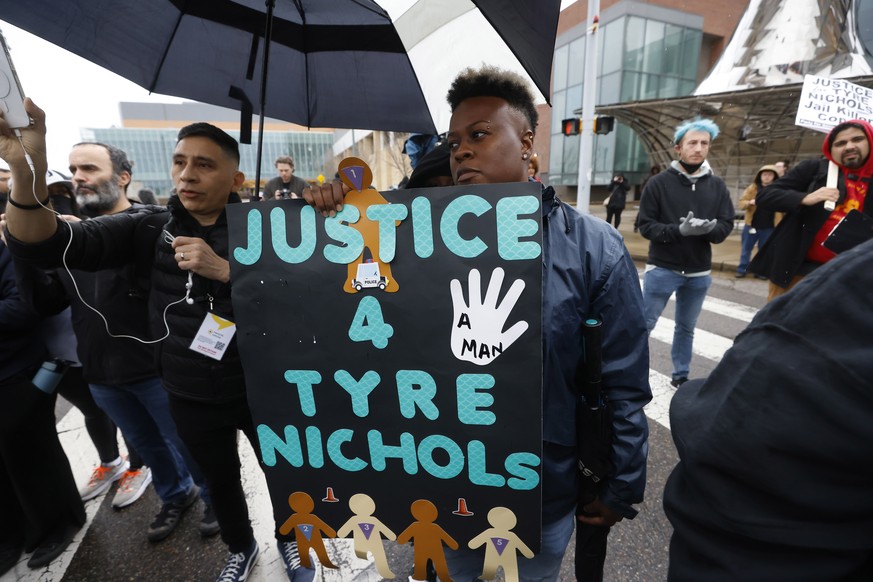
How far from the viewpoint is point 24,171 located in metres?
1.42

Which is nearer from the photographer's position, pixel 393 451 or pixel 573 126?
pixel 393 451

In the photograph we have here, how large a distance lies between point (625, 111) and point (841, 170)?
1414 centimetres

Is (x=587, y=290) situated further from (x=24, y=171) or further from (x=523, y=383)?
(x=24, y=171)

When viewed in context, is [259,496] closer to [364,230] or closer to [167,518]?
[167,518]

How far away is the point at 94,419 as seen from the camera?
9.32ft

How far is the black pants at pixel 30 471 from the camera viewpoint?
216cm

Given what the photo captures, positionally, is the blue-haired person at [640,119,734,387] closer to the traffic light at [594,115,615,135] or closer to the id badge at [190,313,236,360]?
the id badge at [190,313,236,360]

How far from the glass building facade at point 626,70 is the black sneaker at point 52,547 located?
83.2 ft

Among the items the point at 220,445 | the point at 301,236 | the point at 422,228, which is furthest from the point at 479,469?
the point at 220,445

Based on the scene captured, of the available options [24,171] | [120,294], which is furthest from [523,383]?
[120,294]

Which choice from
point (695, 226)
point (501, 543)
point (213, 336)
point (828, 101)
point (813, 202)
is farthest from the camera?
point (828, 101)

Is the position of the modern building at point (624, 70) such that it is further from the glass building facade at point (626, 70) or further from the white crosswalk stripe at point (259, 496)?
the white crosswalk stripe at point (259, 496)

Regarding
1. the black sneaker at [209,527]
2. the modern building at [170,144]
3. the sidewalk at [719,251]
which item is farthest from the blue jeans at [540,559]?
the modern building at [170,144]

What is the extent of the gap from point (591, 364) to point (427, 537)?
0.66 meters
